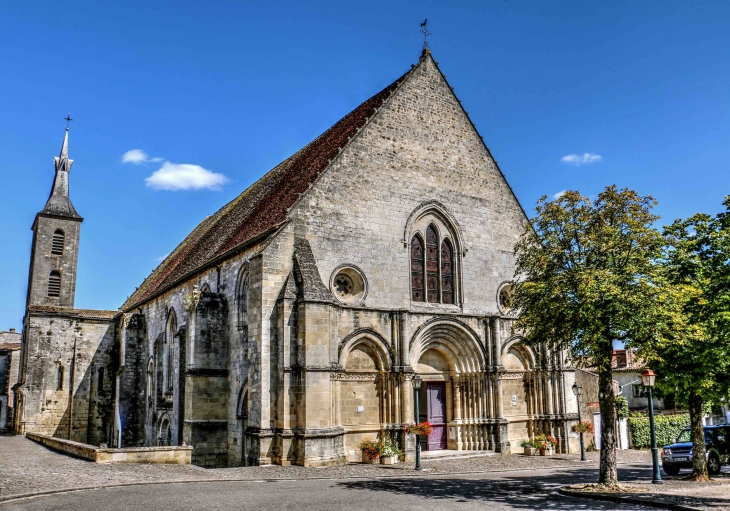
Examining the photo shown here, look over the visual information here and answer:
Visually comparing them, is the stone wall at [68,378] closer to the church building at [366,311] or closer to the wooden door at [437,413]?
the church building at [366,311]

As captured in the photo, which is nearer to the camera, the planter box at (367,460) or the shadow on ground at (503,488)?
the shadow on ground at (503,488)

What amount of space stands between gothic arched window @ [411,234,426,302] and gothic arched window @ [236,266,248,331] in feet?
19.7

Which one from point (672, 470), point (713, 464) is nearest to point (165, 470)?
point (672, 470)

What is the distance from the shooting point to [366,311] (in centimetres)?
2200

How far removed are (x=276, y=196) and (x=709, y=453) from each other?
17.4 m

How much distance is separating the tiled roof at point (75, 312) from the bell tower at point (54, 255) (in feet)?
8.28

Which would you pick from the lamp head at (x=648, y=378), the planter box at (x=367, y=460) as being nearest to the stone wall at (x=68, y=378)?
the planter box at (x=367, y=460)

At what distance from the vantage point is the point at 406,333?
22.5 m

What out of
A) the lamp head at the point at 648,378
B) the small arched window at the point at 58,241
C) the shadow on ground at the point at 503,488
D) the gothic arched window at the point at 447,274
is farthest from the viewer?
the small arched window at the point at 58,241

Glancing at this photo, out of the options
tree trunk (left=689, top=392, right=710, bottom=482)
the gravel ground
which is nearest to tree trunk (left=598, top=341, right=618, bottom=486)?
tree trunk (left=689, top=392, right=710, bottom=482)

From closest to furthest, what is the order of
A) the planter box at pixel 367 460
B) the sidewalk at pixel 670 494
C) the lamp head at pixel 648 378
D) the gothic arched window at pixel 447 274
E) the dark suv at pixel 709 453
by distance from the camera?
1. the sidewalk at pixel 670 494
2. the lamp head at pixel 648 378
3. the dark suv at pixel 709 453
4. the planter box at pixel 367 460
5. the gothic arched window at pixel 447 274

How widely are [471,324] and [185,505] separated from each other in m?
14.2

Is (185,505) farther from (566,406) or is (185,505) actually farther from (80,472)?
(566,406)

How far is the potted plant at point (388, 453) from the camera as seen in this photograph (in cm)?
2073
